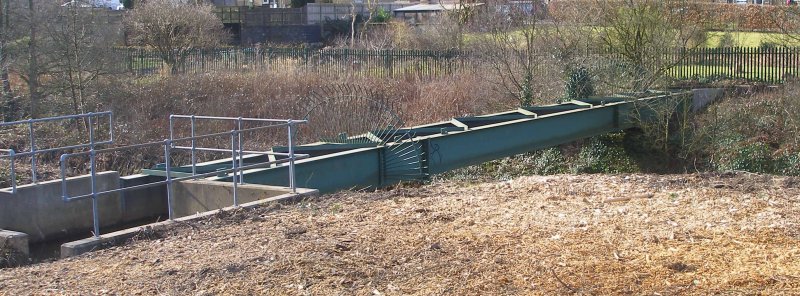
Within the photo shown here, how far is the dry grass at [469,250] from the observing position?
757 centimetres

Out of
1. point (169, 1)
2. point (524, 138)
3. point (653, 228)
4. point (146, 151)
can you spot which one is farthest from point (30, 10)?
point (653, 228)

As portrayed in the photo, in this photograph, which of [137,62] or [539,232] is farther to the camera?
[137,62]

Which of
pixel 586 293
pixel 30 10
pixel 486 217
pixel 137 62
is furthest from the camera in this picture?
pixel 137 62

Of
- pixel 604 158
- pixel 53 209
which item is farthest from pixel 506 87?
pixel 53 209

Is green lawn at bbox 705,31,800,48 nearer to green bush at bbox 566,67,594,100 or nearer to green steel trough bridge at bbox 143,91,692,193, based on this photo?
green bush at bbox 566,67,594,100

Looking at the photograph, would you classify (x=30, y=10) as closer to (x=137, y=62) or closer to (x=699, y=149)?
(x=137, y=62)

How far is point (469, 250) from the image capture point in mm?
8719

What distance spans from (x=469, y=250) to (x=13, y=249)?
4.71 m

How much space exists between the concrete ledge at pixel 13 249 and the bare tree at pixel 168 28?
25.7 metres

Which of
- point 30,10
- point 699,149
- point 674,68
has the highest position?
point 30,10

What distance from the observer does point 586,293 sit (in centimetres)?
726

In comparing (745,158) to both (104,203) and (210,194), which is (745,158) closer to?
(210,194)

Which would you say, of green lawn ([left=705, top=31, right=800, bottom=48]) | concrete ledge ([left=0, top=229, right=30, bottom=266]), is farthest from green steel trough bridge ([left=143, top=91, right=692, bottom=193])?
green lawn ([left=705, top=31, right=800, bottom=48])

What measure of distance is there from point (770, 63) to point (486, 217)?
22.1 m
